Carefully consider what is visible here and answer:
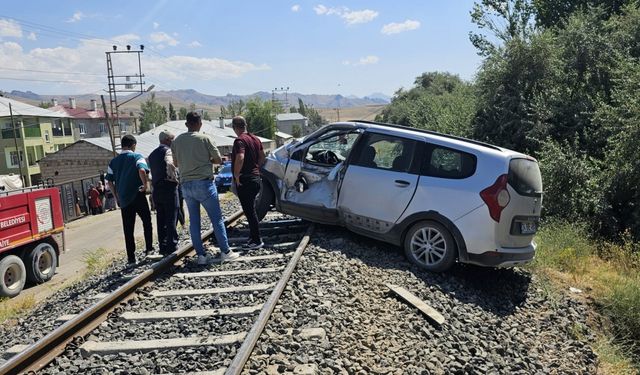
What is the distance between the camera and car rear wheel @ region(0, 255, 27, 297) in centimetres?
944

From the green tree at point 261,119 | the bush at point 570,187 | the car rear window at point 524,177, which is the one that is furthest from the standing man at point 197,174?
the green tree at point 261,119

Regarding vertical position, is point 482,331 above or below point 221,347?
below

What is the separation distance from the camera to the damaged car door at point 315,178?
7418 millimetres

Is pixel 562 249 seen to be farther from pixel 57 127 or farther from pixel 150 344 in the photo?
pixel 57 127

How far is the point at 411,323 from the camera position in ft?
15.4

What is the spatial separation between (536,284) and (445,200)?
1.83 m

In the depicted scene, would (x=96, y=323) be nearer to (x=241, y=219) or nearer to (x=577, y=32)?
(x=241, y=219)

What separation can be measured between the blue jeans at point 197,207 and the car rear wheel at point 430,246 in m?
2.53

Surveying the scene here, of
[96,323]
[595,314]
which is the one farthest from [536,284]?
[96,323]

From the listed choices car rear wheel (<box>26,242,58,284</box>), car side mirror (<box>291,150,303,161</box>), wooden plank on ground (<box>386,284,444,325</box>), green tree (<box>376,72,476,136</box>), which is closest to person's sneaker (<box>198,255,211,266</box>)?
car side mirror (<box>291,150,303,161</box>)

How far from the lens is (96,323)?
4.68 m

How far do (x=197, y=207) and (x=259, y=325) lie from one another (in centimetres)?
288

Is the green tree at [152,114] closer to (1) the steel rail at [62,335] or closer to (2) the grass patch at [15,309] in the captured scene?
(2) the grass patch at [15,309]

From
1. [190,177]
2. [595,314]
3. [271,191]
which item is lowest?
[595,314]
